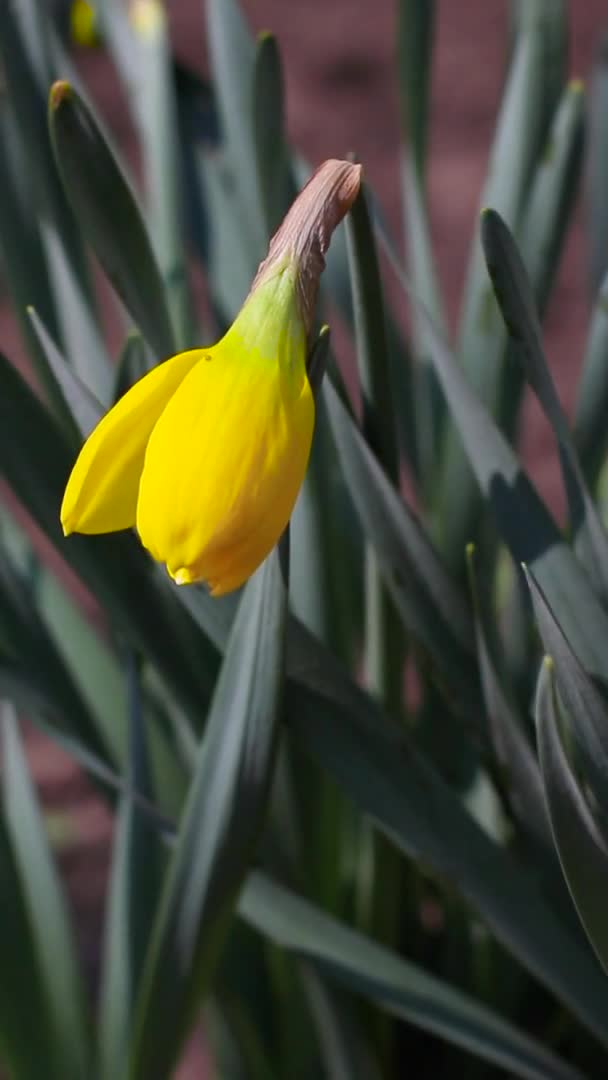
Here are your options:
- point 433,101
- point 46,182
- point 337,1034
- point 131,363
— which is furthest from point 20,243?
point 433,101

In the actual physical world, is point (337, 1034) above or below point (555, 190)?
below

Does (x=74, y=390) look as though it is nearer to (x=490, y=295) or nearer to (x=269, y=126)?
(x=269, y=126)

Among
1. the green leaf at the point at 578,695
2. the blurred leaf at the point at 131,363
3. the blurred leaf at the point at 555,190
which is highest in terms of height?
the blurred leaf at the point at 131,363

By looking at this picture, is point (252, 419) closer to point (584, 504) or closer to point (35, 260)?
point (584, 504)

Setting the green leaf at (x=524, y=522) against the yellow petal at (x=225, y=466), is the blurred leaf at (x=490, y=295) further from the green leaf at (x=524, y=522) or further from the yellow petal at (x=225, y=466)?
the yellow petal at (x=225, y=466)

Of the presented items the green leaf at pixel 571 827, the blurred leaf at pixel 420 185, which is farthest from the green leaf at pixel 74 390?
the blurred leaf at pixel 420 185

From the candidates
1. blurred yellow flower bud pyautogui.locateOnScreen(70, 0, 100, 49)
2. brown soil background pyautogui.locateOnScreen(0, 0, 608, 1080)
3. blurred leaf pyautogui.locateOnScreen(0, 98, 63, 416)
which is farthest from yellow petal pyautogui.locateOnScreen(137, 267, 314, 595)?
brown soil background pyautogui.locateOnScreen(0, 0, 608, 1080)

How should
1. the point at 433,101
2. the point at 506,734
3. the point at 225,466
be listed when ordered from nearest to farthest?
the point at 225,466
the point at 506,734
the point at 433,101
